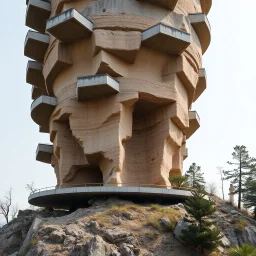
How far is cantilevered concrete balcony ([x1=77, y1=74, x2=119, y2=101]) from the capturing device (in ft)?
91.2

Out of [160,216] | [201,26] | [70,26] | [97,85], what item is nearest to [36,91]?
[70,26]

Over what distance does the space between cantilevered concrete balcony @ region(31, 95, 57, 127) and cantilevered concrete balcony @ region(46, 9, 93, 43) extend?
15.9ft

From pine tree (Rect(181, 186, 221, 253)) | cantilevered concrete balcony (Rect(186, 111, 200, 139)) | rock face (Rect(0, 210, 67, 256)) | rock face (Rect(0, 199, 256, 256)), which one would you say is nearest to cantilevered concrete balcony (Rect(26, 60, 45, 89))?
cantilevered concrete balcony (Rect(186, 111, 200, 139))

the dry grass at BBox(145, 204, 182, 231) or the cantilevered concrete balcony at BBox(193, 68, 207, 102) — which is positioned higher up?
the cantilevered concrete balcony at BBox(193, 68, 207, 102)

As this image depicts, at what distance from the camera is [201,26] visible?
3472cm

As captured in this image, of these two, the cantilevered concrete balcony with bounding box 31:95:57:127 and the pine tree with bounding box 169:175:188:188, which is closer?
the pine tree with bounding box 169:175:188:188

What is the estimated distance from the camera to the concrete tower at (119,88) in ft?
94.5

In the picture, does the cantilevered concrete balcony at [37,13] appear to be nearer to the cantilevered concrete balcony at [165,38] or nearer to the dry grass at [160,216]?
the cantilevered concrete balcony at [165,38]

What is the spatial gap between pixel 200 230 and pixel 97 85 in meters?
12.7

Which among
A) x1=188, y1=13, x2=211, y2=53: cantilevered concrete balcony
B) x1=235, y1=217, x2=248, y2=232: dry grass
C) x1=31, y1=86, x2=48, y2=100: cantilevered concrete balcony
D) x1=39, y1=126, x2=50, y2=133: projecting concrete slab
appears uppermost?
x1=188, y1=13, x2=211, y2=53: cantilevered concrete balcony

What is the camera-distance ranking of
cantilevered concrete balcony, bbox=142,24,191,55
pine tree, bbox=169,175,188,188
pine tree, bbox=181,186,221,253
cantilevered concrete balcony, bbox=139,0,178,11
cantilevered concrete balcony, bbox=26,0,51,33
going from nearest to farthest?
pine tree, bbox=181,186,221,253 → cantilevered concrete balcony, bbox=142,24,191,55 → pine tree, bbox=169,175,188,188 → cantilevered concrete balcony, bbox=139,0,178,11 → cantilevered concrete balcony, bbox=26,0,51,33

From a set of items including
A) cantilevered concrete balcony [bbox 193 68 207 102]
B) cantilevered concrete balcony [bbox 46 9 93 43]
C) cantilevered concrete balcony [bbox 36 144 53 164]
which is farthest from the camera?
cantilevered concrete balcony [bbox 193 68 207 102]

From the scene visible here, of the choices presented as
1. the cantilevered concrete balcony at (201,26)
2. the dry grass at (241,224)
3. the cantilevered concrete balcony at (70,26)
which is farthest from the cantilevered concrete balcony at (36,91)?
the dry grass at (241,224)

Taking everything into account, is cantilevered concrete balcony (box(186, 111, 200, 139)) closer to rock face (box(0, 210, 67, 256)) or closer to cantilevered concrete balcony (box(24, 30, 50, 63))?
cantilevered concrete balcony (box(24, 30, 50, 63))
